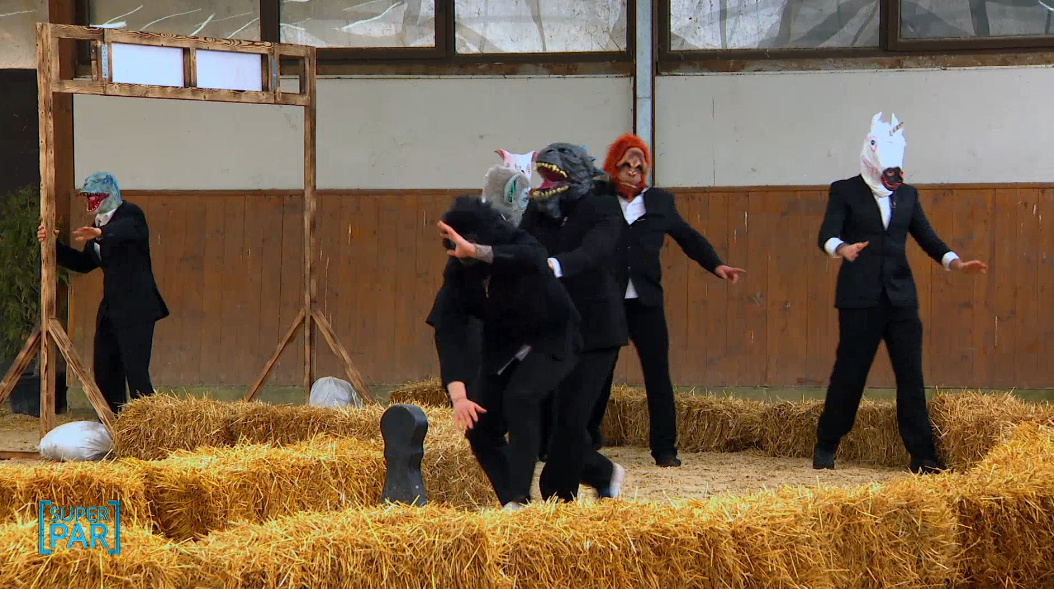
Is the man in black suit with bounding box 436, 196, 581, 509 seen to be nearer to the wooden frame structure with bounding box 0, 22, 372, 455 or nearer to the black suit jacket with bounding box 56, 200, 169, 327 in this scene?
the wooden frame structure with bounding box 0, 22, 372, 455

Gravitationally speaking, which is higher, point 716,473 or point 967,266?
point 967,266

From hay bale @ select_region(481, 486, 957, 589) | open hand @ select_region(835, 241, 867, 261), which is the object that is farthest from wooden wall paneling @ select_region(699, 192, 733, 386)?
hay bale @ select_region(481, 486, 957, 589)

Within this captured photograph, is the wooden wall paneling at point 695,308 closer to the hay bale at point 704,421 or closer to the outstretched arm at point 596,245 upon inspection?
the hay bale at point 704,421

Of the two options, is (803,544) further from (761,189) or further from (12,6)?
(12,6)

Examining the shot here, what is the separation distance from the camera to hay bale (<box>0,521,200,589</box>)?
2.91m

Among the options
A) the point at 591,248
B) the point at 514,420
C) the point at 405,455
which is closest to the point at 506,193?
the point at 591,248

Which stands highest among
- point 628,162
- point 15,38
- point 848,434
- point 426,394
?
point 15,38

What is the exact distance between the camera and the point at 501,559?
133 inches

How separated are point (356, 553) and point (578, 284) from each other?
1896mm

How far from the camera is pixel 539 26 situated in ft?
30.3

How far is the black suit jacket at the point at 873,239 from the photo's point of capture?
20.7 feet

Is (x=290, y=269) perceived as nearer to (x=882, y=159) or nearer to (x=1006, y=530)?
(x=882, y=159)

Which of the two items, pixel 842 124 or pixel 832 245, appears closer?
pixel 832 245

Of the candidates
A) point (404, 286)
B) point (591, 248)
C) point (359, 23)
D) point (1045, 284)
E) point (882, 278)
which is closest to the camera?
point (591, 248)
